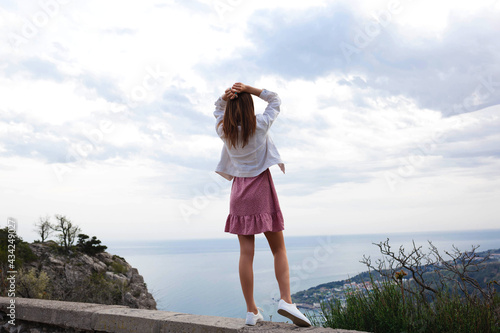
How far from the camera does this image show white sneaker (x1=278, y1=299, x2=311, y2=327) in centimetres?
279

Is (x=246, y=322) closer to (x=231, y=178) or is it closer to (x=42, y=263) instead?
(x=231, y=178)

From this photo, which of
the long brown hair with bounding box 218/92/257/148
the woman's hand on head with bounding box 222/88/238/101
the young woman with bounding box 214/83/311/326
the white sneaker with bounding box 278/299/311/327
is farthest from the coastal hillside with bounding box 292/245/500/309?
the woman's hand on head with bounding box 222/88/238/101

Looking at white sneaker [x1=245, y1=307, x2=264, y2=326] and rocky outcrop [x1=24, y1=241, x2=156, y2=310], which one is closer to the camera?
white sneaker [x1=245, y1=307, x2=264, y2=326]

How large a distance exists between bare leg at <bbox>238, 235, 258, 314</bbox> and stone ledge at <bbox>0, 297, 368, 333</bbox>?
0.53 feet

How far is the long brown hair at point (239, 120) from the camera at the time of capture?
9.77 ft

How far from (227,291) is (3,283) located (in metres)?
2.89

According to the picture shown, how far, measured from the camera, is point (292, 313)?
2785 mm

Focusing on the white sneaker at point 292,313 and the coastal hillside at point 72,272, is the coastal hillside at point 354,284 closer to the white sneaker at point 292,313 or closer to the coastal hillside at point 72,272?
the white sneaker at point 292,313

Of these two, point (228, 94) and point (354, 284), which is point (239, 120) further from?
point (354, 284)

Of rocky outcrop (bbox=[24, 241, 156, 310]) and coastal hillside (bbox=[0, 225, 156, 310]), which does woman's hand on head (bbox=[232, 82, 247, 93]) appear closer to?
coastal hillside (bbox=[0, 225, 156, 310])

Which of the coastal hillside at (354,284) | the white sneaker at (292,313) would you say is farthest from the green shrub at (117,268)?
the white sneaker at (292,313)

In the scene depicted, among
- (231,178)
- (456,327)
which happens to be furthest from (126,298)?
(456,327)

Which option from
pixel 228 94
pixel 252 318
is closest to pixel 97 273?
pixel 252 318

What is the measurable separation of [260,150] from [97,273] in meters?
8.37
